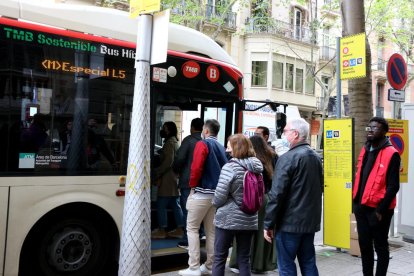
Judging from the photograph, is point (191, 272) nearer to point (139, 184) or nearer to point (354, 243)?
point (139, 184)

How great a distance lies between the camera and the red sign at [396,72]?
6.87m

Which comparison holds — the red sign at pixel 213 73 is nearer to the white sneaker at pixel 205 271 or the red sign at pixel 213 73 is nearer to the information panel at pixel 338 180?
the information panel at pixel 338 180

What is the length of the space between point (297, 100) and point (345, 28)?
25627 mm

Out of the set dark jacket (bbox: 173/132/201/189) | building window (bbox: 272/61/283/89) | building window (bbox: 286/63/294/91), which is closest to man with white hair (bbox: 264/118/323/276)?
dark jacket (bbox: 173/132/201/189)

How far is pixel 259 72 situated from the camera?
Answer: 30953mm

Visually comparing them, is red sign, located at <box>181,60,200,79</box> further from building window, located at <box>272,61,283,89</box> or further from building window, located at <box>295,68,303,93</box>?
building window, located at <box>295,68,303,93</box>

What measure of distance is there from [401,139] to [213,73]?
10.5 ft

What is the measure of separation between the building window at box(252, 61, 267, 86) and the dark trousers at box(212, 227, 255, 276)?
2694 cm

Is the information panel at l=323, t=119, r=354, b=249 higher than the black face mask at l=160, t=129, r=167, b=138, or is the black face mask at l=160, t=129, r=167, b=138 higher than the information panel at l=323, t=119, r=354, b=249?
the black face mask at l=160, t=129, r=167, b=138

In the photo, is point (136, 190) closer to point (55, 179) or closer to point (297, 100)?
point (55, 179)

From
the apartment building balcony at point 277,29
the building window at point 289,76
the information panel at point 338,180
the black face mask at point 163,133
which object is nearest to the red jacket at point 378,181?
the information panel at point 338,180

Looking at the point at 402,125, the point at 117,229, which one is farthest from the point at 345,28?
the point at 117,229

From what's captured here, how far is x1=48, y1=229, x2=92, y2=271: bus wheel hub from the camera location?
199 inches

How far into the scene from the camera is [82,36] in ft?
17.3
